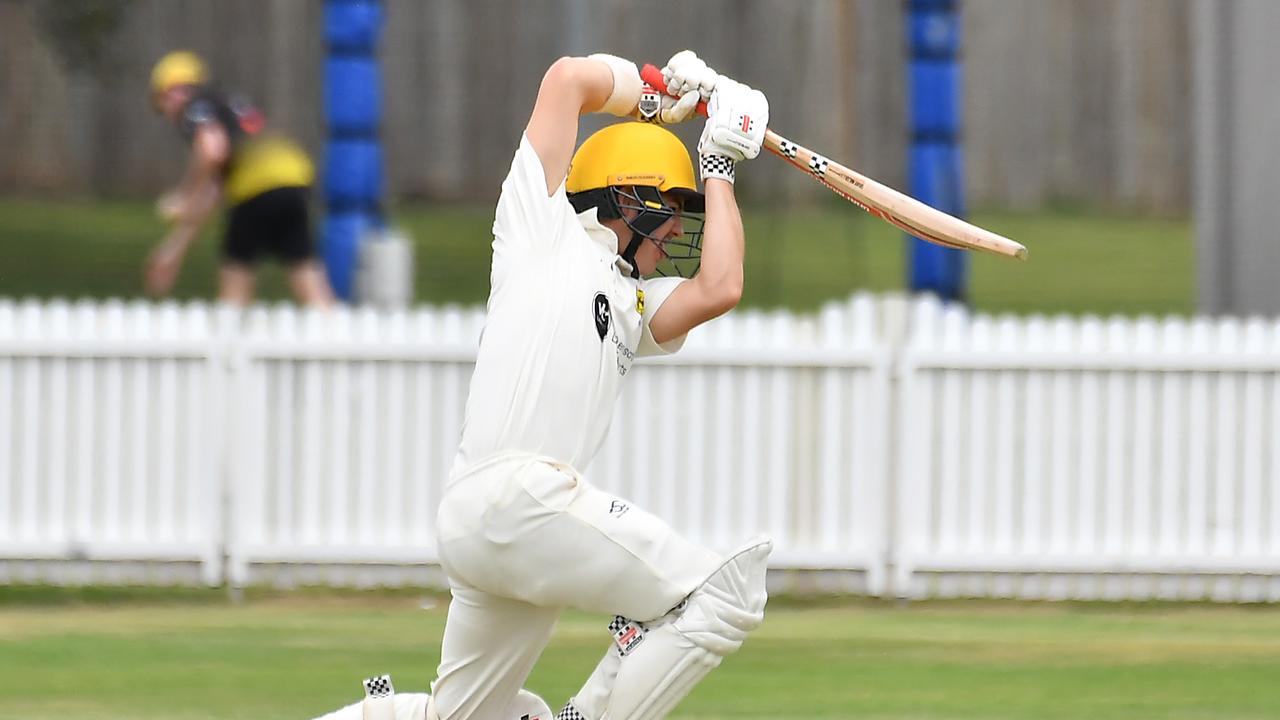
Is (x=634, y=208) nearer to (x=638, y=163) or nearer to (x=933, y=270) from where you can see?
(x=638, y=163)

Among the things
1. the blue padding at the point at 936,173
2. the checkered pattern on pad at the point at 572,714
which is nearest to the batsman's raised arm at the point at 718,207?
the checkered pattern on pad at the point at 572,714

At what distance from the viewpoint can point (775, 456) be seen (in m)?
7.50

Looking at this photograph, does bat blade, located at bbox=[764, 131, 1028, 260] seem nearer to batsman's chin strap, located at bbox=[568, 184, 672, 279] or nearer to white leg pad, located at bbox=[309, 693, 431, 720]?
batsman's chin strap, located at bbox=[568, 184, 672, 279]

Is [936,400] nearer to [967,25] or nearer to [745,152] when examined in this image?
[745,152]

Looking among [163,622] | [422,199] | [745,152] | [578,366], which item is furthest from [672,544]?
[422,199]

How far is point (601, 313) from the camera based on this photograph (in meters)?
4.40

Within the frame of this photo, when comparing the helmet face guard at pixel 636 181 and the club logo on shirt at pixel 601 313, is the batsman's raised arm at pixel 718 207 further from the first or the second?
the club logo on shirt at pixel 601 313

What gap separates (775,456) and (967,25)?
1031 cm

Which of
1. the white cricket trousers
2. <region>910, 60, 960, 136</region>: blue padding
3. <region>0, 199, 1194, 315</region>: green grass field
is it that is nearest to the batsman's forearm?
the white cricket trousers

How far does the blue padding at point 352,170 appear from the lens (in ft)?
35.1

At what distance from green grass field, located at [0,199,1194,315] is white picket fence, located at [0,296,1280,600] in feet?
18.3

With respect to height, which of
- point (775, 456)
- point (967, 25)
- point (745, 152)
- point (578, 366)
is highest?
point (967, 25)

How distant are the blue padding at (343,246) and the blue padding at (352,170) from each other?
94mm

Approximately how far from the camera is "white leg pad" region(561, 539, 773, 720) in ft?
13.9
